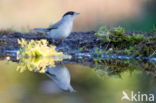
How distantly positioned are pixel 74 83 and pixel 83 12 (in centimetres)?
937

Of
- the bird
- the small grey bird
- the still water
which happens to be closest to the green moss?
the small grey bird

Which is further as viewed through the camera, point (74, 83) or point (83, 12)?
point (83, 12)

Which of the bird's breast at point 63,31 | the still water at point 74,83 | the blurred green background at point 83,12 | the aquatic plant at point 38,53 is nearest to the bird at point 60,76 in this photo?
the still water at point 74,83

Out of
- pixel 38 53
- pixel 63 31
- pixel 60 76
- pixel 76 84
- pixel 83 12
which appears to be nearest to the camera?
pixel 76 84

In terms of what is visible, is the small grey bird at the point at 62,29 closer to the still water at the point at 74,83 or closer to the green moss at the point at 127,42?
the green moss at the point at 127,42

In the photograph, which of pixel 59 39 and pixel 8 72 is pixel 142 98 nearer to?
pixel 8 72

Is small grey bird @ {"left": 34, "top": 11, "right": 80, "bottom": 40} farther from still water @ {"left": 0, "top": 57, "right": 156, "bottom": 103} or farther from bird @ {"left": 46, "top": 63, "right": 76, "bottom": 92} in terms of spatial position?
bird @ {"left": 46, "top": 63, "right": 76, "bottom": 92}

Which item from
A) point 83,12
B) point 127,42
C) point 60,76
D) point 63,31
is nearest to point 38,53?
point 63,31

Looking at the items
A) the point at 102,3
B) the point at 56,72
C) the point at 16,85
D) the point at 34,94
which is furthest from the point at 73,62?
the point at 102,3

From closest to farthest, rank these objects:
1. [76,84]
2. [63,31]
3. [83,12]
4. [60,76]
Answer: [76,84] → [60,76] → [63,31] → [83,12]

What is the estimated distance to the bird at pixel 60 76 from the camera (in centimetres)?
923

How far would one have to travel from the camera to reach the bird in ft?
30.3

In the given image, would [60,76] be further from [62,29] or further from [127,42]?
[127,42]

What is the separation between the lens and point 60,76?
32.8ft
